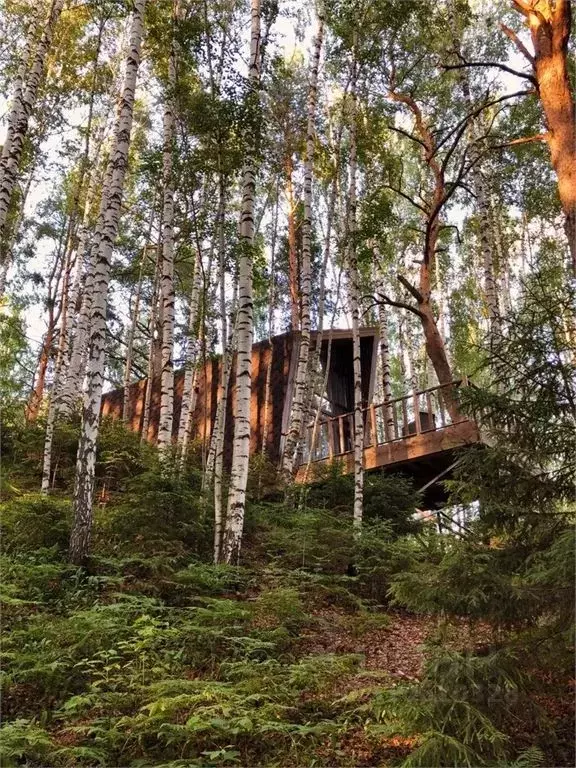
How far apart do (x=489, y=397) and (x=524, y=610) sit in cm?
161

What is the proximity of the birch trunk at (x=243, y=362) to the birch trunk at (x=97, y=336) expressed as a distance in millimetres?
1911

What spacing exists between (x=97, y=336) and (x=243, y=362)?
218 cm

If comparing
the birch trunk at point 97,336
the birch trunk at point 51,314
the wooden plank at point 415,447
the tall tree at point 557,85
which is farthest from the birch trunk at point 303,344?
the birch trunk at point 51,314

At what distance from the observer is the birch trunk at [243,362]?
7695 mm

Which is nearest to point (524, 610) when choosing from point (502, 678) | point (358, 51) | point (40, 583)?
point (502, 678)

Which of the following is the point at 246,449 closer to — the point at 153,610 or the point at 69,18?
the point at 153,610

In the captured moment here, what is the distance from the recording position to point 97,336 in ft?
24.3

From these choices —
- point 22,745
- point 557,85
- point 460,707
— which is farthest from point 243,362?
point 460,707

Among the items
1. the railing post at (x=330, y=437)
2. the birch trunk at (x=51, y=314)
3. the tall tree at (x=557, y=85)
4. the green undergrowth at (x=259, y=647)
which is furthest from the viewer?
the birch trunk at (x=51, y=314)

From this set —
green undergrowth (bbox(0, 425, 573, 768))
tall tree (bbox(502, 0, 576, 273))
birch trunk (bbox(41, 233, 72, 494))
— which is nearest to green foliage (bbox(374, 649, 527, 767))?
green undergrowth (bbox(0, 425, 573, 768))

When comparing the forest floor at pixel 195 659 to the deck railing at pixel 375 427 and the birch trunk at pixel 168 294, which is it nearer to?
the birch trunk at pixel 168 294

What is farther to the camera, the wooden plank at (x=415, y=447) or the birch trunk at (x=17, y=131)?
the wooden plank at (x=415, y=447)

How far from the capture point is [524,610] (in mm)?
3789

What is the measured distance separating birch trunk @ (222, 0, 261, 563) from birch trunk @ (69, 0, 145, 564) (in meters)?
1.91
